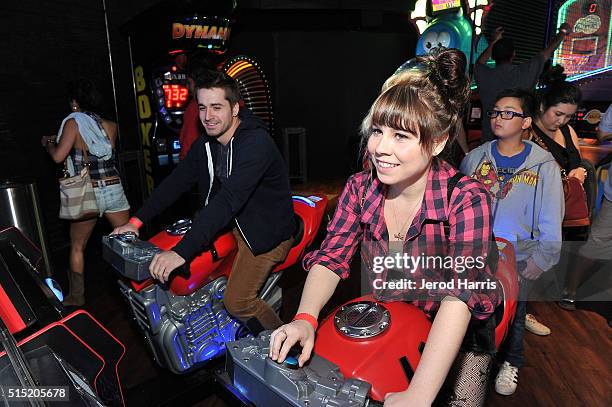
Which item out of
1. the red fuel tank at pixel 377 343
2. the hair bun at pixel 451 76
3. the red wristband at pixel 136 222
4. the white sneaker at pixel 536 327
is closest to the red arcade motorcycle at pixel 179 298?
the red wristband at pixel 136 222

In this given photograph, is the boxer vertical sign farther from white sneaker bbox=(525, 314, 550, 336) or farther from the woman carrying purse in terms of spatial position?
white sneaker bbox=(525, 314, 550, 336)

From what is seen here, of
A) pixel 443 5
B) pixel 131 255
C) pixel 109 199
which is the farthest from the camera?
pixel 443 5

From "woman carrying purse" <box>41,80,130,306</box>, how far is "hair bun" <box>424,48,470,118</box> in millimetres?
2640

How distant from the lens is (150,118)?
13.9ft

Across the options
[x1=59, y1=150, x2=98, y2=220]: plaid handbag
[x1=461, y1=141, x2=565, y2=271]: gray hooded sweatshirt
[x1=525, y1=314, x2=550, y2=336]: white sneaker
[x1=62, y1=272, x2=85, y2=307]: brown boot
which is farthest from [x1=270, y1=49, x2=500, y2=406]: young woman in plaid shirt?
[x1=62, y1=272, x2=85, y2=307]: brown boot

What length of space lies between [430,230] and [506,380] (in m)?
1.62

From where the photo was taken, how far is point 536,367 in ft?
8.49

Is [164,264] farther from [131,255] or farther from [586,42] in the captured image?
[586,42]

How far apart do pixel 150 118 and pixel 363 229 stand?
3465mm

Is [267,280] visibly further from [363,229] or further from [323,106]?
[323,106]

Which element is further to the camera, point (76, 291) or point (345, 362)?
point (76, 291)

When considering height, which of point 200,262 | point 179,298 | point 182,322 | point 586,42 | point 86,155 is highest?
point 586,42

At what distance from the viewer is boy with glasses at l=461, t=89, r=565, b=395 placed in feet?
6.56

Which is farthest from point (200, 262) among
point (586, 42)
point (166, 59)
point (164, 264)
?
point (586, 42)
